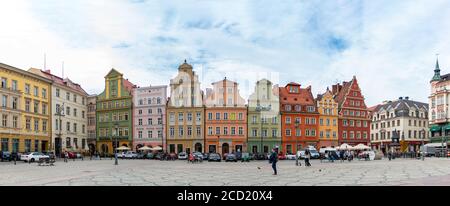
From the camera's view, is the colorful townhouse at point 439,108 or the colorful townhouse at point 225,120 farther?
the colorful townhouse at point 439,108

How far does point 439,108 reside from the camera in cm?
8369

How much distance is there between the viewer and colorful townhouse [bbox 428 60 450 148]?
81188mm

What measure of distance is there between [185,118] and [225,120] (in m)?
6.75

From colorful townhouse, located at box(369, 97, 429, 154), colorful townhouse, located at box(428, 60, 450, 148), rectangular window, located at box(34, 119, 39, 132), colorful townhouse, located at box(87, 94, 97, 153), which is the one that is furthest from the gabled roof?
rectangular window, located at box(34, 119, 39, 132)

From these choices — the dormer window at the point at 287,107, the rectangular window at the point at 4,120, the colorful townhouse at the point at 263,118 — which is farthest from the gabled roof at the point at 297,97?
the rectangular window at the point at 4,120

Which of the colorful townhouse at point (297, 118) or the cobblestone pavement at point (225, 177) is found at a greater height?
the colorful townhouse at point (297, 118)

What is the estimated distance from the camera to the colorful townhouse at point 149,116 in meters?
70.4

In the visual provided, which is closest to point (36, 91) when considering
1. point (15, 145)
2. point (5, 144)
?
point (15, 145)

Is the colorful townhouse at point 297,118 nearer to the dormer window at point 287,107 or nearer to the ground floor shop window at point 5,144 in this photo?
the dormer window at point 287,107

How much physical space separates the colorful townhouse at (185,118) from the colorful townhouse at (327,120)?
2284 centimetres

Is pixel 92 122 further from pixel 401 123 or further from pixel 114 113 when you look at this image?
pixel 401 123

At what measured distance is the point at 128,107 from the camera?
7306 centimetres
